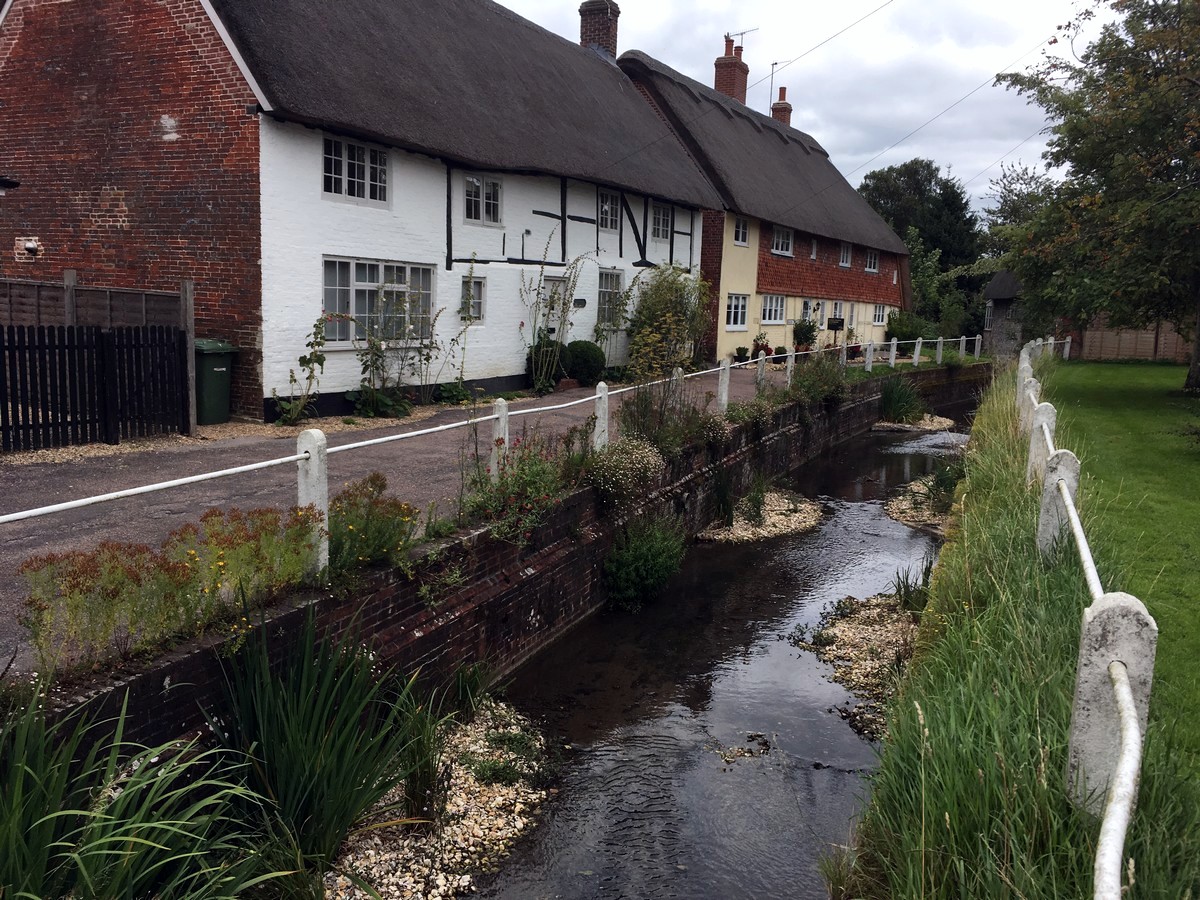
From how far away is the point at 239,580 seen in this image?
4.96 metres

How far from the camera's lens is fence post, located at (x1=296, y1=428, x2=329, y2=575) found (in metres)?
5.42

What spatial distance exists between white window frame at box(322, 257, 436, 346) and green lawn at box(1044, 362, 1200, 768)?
9.79m

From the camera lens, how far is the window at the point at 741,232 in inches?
1044

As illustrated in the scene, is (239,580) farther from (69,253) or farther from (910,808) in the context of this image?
(69,253)

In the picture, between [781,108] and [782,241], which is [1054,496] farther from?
[781,108]

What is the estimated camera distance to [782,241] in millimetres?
29406

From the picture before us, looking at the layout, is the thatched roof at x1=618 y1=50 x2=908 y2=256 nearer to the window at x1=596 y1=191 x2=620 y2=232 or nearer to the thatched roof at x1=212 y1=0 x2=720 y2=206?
the thatched roof at x1=212 y1=0 x2=720 y2=206

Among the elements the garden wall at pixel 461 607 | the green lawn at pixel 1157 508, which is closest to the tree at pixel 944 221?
the green lawn at pixel 1157 508

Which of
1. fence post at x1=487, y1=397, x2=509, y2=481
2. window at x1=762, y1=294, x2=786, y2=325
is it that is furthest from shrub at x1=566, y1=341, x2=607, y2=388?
fence post at x1=487, y1=397, x2=509, y2=481

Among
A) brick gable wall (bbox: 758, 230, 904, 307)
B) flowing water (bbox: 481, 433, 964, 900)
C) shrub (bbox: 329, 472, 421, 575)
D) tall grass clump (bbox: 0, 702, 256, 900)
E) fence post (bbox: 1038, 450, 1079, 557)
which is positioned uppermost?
brick gable wall (bbox: 758, 230, 904, 307)

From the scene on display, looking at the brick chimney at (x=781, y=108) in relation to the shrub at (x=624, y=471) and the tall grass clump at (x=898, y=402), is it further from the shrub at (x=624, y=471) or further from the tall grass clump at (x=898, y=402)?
the shrub at (x=624, y=471)

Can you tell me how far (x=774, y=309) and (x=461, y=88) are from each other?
49.6 ft

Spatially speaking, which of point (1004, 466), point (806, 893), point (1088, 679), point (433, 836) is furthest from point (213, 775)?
point (1004, 466)

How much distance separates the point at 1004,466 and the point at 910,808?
6.40m
